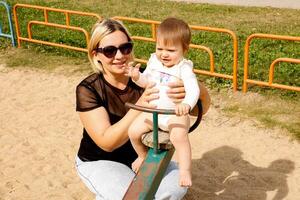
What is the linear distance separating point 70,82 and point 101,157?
4.77 metres

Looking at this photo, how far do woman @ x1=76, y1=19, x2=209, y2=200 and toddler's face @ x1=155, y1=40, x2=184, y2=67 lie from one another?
14 cm

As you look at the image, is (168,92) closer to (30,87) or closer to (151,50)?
(30,87)

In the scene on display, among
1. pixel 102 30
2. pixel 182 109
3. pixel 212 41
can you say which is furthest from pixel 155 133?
pixel 212 41

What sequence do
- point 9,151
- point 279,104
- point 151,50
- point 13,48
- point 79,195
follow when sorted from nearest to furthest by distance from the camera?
point 79,195, point 9,151, point 279,104, point 151,50, point 13,48

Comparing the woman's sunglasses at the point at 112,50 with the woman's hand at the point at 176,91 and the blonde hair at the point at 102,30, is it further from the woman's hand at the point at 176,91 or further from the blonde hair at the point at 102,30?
the woman's hand at the point at 176,91

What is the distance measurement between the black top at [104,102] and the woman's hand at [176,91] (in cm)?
36

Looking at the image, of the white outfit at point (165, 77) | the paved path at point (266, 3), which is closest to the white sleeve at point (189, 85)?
the white outfit at point (165, 77)

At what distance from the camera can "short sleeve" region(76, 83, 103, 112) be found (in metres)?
2.81

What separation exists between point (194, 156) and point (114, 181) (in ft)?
8.35

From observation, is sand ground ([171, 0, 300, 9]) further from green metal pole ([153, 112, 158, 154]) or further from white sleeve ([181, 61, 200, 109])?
green metal pole ([153, 112, 158, 154])

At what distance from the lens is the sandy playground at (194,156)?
4551 millimetres

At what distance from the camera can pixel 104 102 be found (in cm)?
288

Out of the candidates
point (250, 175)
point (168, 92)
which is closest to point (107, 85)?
point (168, 92)

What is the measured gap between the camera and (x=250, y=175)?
4727mm
